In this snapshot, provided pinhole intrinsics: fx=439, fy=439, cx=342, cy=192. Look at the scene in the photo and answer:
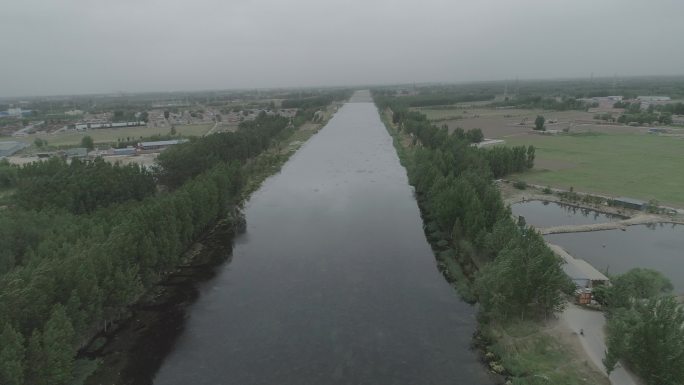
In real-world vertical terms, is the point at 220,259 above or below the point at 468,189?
below

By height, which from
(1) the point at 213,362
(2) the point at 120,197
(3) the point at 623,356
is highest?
(2) the point at 120,197

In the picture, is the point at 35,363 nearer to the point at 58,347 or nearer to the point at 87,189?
the point at 58,347

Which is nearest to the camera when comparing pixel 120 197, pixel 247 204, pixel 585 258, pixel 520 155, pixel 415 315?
pixel 415 315

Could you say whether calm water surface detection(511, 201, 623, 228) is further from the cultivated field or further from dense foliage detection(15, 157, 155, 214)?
the cultivated field

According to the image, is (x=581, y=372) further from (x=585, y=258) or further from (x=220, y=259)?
(x=220, y=259)

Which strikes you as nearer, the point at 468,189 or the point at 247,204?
the point at 468,189

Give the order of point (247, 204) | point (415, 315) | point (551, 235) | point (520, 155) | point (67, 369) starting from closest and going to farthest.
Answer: point (67, 369) < point (415, 315) < point (551, 235) < point (247, 204) < point (520, 155)

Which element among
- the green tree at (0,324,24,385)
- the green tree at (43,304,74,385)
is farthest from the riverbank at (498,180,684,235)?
the green tree at (0,324,24,385)

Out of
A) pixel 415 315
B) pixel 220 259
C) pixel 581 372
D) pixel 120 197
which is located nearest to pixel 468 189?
pixel 415 315
